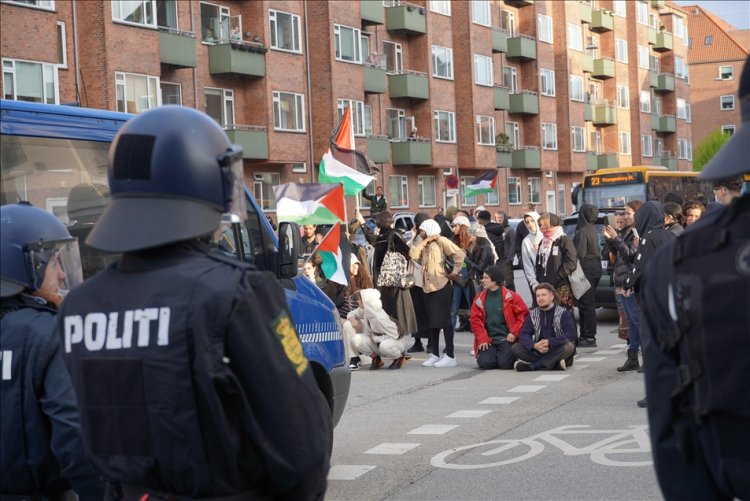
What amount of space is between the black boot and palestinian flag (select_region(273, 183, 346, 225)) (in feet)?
14.9

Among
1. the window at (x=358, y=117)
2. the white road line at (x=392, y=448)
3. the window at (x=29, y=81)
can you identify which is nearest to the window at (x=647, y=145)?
the window at (x=358, y=117)

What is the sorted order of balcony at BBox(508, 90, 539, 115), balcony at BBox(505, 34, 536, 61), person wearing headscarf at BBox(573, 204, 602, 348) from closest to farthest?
person wearing headscarf at BBox(573, 204, 602, 348), balcony at BBox(505, 34, 536, 61), balcony at BBox(508, 90, 539, 115)

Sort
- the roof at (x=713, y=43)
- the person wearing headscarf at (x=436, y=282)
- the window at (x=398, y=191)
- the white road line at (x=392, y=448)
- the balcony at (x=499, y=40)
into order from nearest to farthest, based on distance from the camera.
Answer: the white road line at (x=392, y=448)
the person wearing headscarf at (x=436, y=282)
the window at (x=398, y=191)
the balcony at (x=499, y=40)
the roof at (x=713, y=43)

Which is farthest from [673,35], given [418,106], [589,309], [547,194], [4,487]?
[4,487]

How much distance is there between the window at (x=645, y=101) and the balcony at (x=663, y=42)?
421cm

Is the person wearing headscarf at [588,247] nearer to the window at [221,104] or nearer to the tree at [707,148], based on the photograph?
the window at [221,104]

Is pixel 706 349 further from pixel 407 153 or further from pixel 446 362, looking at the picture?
pixel 407 153

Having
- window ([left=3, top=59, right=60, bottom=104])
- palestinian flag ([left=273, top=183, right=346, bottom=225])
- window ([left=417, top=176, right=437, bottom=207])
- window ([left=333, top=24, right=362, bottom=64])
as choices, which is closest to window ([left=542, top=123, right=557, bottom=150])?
window ([left=417, top=176, right=437, bottom=207])

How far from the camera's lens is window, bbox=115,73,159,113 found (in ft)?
118

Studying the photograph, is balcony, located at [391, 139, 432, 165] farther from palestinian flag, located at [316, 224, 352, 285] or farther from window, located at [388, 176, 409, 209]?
palestinian flag, located at [316, 224, 352, 285]

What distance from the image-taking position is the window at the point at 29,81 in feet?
102

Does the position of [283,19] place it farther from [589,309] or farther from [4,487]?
[4,487]

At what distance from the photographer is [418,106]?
54.9 meters

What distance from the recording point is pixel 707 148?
318ft
